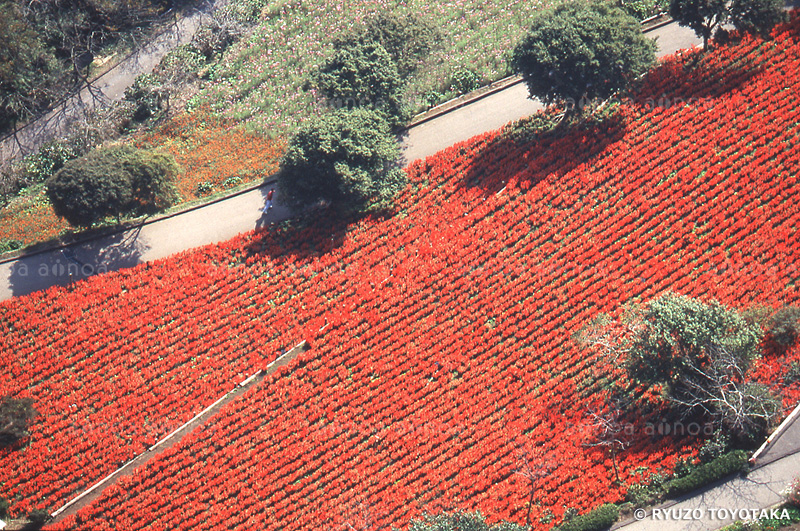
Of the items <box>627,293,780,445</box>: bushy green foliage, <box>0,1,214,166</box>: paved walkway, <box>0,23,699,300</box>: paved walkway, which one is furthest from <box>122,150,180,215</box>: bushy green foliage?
<box>627,293,780,445</box>: bushy green foliage

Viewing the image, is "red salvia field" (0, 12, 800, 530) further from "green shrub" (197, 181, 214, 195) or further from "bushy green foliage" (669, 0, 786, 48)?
"green shrub" (197, 181, 214, 195)

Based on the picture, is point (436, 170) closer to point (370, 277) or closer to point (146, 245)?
point (370, 277)

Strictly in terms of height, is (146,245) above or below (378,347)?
above

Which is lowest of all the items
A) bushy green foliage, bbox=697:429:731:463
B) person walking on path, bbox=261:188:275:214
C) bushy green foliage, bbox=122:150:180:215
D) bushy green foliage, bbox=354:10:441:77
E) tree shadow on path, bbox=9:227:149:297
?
bushy green foliage, bbox=697:429:731:463

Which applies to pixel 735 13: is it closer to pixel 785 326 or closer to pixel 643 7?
pixel 643 7

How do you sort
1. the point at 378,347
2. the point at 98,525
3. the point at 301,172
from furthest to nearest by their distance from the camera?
1. the point at 301,172
2. the point at 378,347
3. the point at 98,525

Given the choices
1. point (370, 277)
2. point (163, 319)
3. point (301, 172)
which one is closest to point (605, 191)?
point (370, 277)

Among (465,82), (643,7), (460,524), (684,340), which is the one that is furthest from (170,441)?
(643,7)
